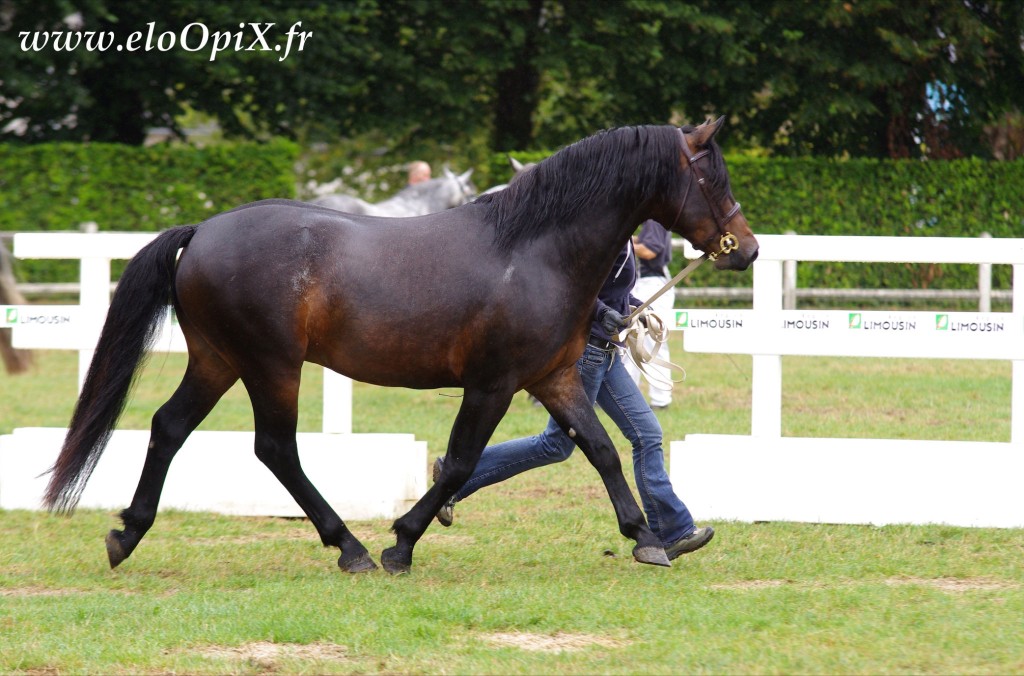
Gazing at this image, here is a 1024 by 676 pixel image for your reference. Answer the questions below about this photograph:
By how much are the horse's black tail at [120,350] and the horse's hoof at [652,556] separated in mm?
2373

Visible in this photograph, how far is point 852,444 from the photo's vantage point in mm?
6496

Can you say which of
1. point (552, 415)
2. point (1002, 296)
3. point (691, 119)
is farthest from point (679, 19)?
point (552, 415)

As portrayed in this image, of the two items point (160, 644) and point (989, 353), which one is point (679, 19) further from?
point (160, 644)

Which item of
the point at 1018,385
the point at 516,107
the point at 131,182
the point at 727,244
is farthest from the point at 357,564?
the point at 516,107

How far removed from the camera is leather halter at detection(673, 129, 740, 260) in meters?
5.32

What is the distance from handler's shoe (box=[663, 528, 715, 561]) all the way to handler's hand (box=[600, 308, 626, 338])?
0.96 m

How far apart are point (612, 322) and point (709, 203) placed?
67 centimetres

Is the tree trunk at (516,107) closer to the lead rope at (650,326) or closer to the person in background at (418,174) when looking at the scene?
the person in background at (418,174)

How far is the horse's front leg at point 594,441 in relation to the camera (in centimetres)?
547

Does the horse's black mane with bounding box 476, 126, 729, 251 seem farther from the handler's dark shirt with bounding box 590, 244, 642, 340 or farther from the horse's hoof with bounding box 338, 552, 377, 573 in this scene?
the horse's hoof with bounding box 338, 552, 377, 573

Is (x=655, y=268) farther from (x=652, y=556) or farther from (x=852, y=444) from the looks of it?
(x=652, y=556)

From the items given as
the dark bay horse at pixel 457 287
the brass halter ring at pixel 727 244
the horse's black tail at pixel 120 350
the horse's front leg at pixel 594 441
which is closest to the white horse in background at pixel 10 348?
the horse's black tail at pixel 120 350

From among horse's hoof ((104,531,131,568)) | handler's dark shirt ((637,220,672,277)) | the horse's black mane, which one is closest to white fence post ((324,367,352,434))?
horse's hoof ((104,531,131,568))

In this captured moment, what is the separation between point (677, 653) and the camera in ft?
13.6
